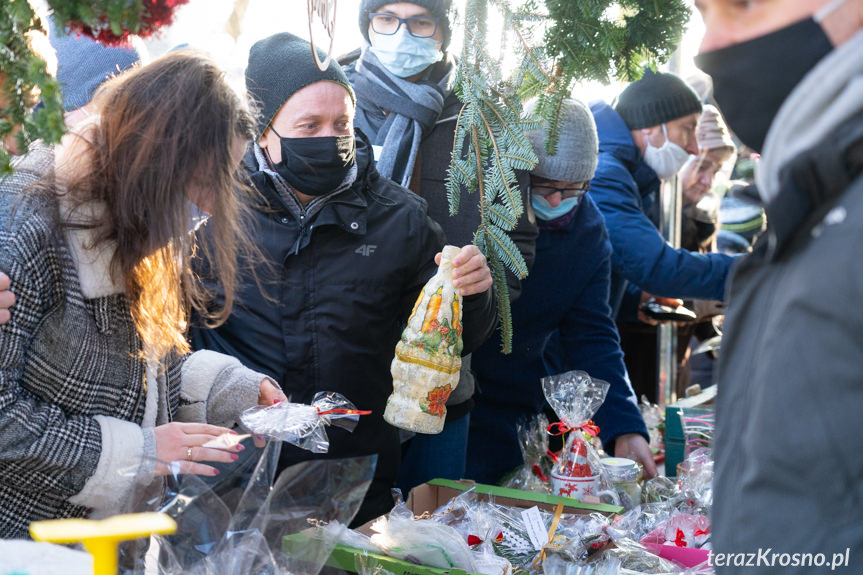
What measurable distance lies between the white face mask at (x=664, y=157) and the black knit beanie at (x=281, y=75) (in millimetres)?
1952

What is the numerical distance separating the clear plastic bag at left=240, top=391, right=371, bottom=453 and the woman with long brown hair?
0.30ft

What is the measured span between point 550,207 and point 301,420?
55.7 inches

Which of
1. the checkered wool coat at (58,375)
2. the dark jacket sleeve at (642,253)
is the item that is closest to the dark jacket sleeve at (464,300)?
the checkered wool coat at (58,375)

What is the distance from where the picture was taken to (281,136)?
2244mm

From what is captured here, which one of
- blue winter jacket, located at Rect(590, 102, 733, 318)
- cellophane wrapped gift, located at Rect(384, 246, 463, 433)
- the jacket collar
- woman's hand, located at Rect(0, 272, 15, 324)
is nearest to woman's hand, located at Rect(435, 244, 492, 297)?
cellophane wrapped gift, located at Rect(384, 246, 463, 433)

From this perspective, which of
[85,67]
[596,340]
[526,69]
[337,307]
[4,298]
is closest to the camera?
[4,298]

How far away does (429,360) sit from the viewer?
1842mm

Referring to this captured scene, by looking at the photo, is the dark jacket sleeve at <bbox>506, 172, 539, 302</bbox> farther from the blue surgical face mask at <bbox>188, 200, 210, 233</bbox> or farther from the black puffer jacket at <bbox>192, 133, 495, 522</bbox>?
the blue surgical face mask at <bbox>188, 200, 210, 233</bbox>

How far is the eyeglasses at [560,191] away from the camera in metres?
2.70

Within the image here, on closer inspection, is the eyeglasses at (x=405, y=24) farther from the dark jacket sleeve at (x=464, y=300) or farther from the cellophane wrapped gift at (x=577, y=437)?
the cellophane wrapped gift at (x=577, y=437)

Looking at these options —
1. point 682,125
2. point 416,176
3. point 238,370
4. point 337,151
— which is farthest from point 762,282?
point 682,125

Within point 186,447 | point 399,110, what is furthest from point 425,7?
point 186,447

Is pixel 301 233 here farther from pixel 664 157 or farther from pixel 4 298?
pixel 664 157

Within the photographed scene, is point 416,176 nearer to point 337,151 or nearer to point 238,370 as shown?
point 337,151
